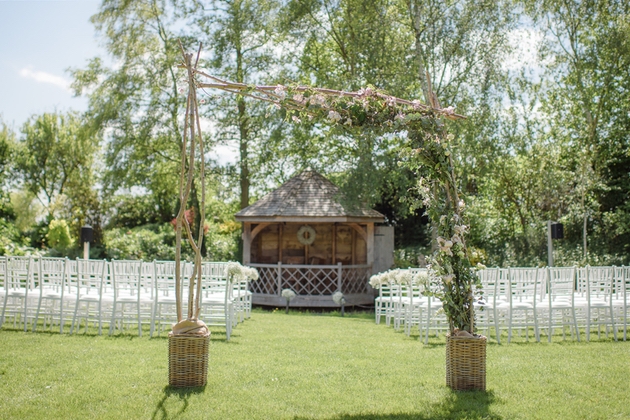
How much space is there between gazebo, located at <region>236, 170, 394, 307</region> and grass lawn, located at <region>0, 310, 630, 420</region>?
6270mm

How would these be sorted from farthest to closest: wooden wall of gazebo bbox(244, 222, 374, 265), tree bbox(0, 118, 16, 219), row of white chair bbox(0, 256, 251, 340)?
tree bbox(0, 118, 16, 219), wooden wall of gazebo bbox(244, 222, 374, 265), row of white chair bbox(0, 256, 251, 340)

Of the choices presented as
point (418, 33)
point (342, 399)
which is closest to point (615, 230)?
point (418, 33)

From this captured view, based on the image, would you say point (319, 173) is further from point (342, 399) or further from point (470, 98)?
point (342, 399)

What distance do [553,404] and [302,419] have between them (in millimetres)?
2261

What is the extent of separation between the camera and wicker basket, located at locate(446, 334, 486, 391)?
18.8ft

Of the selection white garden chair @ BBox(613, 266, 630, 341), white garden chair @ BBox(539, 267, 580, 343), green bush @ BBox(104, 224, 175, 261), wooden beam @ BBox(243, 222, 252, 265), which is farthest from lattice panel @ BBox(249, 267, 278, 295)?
white garden chair @ BBox(613, 266, 630, 341)

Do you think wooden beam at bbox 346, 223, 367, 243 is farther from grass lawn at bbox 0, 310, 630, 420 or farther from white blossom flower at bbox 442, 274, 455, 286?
white blossom flower at bbox 442, 274, 455, 286

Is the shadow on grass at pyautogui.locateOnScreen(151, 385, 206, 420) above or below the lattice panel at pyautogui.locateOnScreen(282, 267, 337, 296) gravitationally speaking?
below

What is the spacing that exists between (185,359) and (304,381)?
1.23m

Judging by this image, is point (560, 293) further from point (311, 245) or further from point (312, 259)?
point (311, 245)

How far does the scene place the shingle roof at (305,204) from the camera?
15.0 metres

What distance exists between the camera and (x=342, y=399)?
5.41 m

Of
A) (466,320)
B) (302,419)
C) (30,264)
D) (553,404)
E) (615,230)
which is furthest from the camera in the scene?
(615,230)

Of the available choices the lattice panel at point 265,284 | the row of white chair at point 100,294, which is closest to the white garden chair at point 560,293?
the row of white chair at point 100,294
